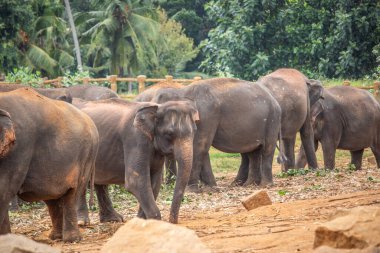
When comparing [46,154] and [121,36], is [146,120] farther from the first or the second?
[121,36]

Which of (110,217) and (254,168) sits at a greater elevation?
(110,217)

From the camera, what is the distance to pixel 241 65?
31359 mm

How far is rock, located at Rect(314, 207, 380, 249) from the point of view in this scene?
7.55 meters

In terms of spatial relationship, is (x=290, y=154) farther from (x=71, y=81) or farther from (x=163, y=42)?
(x=163, y=42)

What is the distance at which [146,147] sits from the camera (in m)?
11.2

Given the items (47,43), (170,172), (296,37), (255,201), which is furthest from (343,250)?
(47,43)

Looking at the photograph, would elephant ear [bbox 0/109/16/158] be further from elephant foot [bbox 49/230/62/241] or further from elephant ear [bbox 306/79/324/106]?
elephant ear [bbox 306/79/324/106]

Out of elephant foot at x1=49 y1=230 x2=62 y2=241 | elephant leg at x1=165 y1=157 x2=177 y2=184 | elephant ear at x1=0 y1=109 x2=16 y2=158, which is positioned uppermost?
elephant ear at x1=0 y1=109 x2=16 y2=158

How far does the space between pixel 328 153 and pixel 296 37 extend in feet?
45.1

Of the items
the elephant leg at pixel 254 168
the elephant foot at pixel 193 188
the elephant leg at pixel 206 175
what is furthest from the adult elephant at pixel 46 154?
the elephant leg at pixel 254 168

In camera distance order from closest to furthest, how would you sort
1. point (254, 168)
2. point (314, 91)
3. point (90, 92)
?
point (254, 168)
point (90, 92)
point (314, 91)

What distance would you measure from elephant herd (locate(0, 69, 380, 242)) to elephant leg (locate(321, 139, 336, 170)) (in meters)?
0.76

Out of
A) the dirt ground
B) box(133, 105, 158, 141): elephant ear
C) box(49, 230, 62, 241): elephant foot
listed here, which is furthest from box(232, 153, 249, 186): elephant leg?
box(49, 230, 62, 241): elephant foot

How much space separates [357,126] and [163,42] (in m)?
33.0
